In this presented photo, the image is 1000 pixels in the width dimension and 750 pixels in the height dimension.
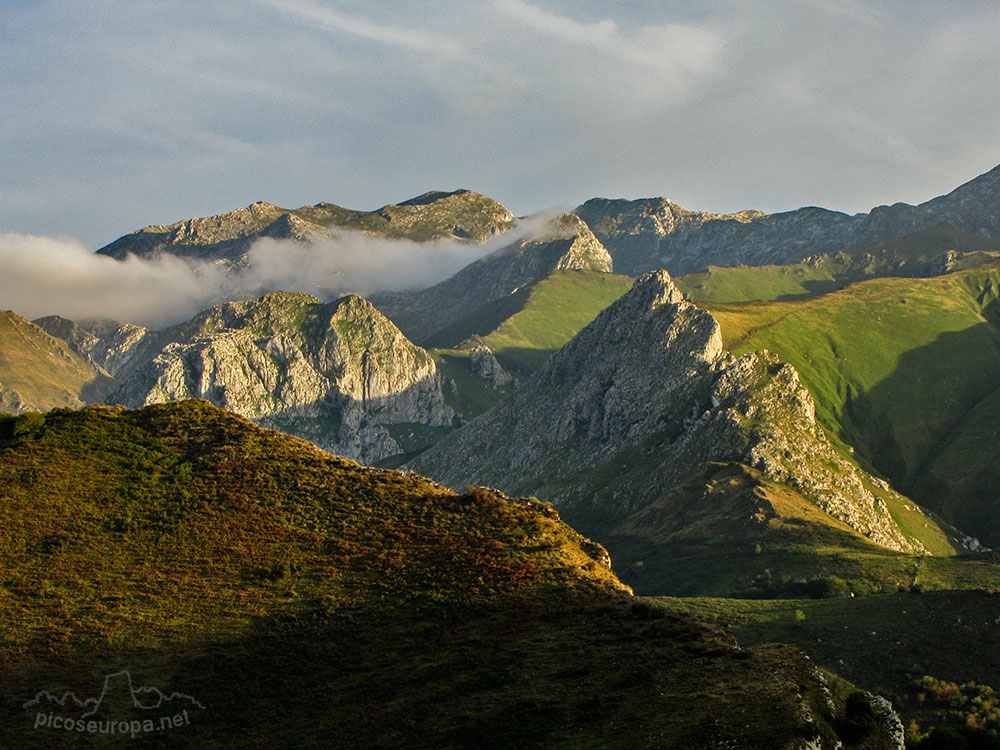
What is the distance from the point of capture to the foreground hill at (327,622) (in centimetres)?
5359

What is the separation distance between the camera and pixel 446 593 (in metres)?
76.2

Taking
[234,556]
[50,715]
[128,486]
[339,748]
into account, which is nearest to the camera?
[339,748]

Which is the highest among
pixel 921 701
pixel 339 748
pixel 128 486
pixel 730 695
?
pixel 128 486

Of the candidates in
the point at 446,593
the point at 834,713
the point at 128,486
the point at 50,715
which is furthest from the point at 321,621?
the point at 834,713

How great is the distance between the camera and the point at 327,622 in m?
73.2

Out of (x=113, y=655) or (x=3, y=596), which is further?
(x=3, y=596)

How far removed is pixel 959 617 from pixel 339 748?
11892cm

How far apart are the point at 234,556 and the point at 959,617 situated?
113943mm

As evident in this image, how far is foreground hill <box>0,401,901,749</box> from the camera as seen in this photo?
53594 millimetres

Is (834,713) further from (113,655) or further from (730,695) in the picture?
(113,655)

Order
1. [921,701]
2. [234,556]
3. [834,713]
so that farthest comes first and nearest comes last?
1. [921,701]
2. [234,556]
3. [834,713]

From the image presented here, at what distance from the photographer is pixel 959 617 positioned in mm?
140625

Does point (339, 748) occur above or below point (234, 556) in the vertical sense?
below

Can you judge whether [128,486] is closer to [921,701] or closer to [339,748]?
[339,748]
